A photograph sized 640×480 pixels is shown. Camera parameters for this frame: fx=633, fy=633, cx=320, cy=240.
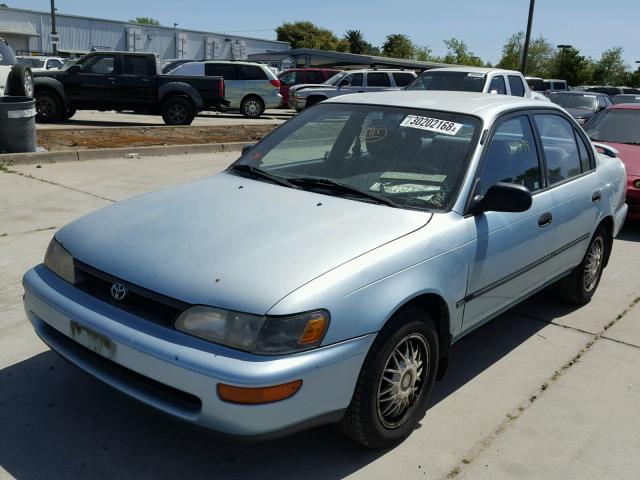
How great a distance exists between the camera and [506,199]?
10.7 feet

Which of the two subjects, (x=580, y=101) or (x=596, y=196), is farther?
(x=580, y=101)

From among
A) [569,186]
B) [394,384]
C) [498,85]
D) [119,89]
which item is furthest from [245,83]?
[394,384]

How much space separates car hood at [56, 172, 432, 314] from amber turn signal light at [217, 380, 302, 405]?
0.29 metres

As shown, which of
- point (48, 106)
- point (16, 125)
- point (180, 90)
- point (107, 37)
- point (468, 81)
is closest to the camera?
point (16, 125)

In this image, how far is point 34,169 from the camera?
9219 millimetres

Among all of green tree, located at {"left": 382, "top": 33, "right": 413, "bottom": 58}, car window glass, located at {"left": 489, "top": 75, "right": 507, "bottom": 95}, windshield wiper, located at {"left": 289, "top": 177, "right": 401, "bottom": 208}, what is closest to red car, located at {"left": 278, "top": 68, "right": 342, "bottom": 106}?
car window glass, located at {"left": 489, "top": 75, "right": 507, "bottom": 95}

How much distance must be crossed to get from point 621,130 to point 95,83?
1183 cm

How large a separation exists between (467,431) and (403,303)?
88cm

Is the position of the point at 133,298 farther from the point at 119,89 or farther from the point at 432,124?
the point at 119,89

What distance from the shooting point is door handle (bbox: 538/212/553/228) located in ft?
12.8

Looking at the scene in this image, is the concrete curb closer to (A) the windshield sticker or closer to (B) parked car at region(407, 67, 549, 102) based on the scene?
(B) parked car at region(407, 67, 549, 102)

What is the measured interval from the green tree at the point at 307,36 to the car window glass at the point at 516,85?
8235 cm

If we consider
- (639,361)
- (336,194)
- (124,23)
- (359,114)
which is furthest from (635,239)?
(124,23)

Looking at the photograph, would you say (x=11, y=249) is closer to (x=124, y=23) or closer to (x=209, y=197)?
(x=209, y=197)
